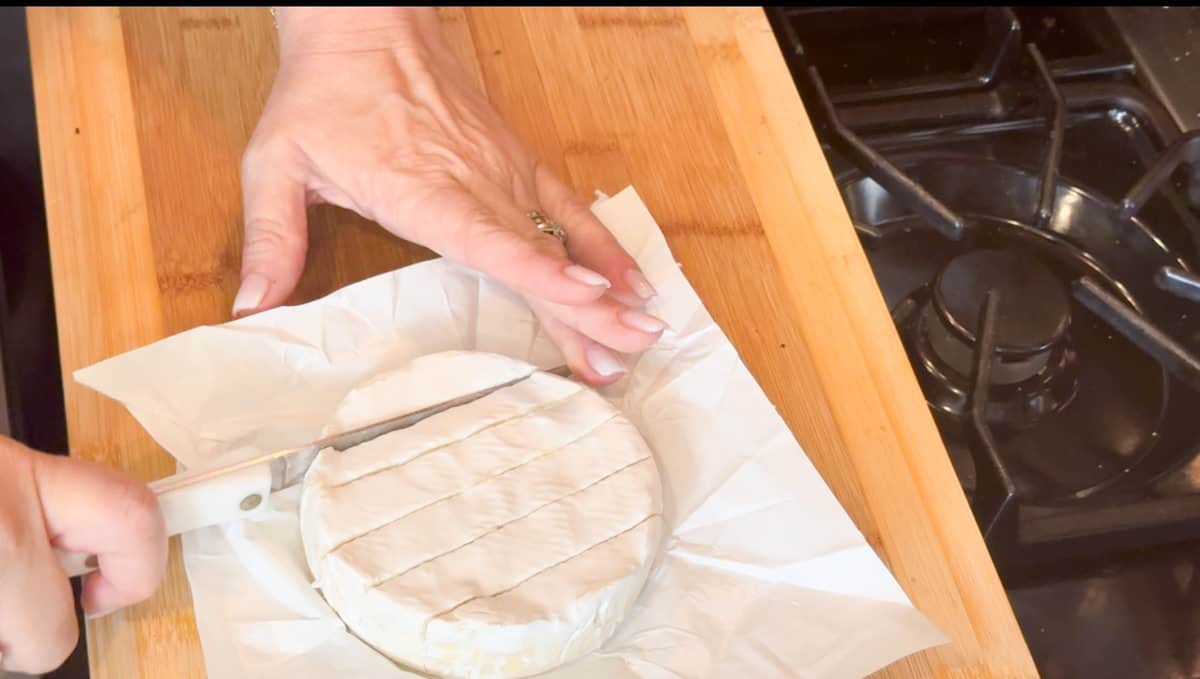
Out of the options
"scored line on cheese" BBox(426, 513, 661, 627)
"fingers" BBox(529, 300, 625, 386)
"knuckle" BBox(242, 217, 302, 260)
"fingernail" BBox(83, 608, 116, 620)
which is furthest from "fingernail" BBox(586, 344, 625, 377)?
"fingernail" BBox(83, 608, 116, 620)

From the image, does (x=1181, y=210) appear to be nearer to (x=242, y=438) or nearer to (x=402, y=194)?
(x=402, y=194)

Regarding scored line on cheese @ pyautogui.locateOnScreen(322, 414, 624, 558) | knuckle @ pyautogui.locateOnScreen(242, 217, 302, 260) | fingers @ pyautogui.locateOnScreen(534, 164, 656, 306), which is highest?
knuckle @ pyautogui.locateOnScreen(242, 217, 302, 260)

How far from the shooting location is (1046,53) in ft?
3.46

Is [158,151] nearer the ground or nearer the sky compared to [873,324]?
nearer the sky

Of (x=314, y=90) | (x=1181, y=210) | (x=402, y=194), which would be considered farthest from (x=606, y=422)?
(x=1181, y=210)

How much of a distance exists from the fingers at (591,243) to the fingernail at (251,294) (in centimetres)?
22

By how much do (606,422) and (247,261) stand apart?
0.28m

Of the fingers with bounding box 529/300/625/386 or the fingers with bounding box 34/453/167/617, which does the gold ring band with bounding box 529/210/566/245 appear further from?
the fingers with bounding box 34/453/167/617

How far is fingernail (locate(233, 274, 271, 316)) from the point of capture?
72cm

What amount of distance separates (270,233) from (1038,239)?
0.65 metres

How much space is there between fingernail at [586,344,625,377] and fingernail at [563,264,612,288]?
0.16ft

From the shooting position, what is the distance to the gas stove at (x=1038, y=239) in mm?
800

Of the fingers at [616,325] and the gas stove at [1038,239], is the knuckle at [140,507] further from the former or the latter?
the gas stove at [1038,239]

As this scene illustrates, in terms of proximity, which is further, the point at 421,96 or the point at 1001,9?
the point at 1001,9
